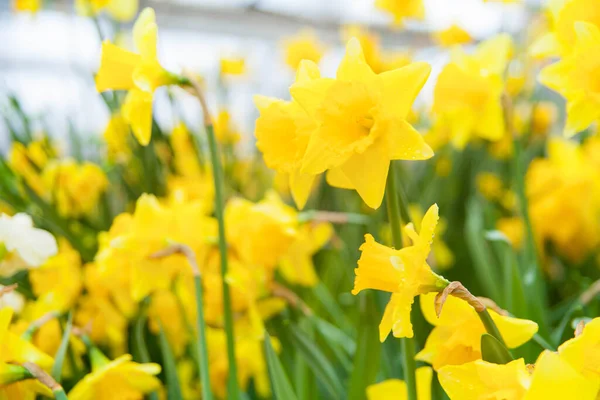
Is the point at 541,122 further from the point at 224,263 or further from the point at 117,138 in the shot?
the point at 224,263

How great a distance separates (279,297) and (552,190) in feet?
1.94

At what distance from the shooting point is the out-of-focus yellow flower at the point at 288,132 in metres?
0.34

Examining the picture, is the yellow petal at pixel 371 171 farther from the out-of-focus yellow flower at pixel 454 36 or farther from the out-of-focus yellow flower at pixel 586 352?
the out-of-focus yellow flower at pixel 454 36

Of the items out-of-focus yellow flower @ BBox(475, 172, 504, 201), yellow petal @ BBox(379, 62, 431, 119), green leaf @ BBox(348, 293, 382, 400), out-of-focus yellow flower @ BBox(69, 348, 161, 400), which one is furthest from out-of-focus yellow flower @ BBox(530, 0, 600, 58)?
out-of-focus yellow flower @ BBox(475, 172, 504, 201)

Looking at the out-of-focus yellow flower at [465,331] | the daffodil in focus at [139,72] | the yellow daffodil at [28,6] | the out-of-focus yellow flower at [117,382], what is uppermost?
the daffodil in focus at [139,72]

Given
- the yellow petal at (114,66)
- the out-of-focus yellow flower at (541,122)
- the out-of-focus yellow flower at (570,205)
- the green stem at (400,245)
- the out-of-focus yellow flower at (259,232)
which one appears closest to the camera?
the green stem at (400,245)

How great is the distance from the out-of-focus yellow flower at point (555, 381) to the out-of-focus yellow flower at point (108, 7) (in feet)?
2.53

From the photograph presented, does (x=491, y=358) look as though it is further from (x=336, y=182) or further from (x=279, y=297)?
(x=279, y=297)

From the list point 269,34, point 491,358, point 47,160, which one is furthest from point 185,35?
point 491,358

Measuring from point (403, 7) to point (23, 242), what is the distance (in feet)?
2.95

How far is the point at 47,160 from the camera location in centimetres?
99

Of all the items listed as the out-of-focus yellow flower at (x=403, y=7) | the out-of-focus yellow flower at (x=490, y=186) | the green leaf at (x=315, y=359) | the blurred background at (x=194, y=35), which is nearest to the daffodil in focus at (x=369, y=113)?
the green leaf at (x=315, y=359)

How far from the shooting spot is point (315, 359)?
20.0 inches

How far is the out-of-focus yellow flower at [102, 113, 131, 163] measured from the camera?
31.9 inches
